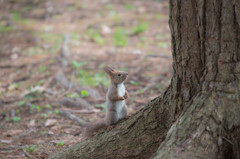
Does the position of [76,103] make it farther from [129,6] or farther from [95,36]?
[129,6]

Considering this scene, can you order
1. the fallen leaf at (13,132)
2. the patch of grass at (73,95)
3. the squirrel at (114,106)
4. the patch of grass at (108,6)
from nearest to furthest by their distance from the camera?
the squirrel at (114,106), the fallen leaf at (13,132), the patch of grass at (73,95), the patch of grass at (108,6)

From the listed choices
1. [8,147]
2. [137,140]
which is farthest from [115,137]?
[8,147]

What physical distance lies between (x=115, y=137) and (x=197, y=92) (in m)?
0.99

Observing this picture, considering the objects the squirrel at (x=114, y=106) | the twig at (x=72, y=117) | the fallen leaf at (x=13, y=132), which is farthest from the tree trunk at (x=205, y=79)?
the fallen leaf at (x=13, y=132)

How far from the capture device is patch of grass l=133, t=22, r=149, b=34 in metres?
9.12

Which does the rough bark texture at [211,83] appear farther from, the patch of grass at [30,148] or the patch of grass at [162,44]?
the patch of grass at [162,44]

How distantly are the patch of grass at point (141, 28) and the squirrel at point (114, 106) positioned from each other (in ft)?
17.7

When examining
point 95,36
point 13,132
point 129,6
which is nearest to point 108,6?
point 129,6

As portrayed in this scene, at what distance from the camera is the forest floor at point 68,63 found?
15.2ft

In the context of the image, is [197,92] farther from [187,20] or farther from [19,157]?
[19,157]

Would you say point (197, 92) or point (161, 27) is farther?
point (161, 27)

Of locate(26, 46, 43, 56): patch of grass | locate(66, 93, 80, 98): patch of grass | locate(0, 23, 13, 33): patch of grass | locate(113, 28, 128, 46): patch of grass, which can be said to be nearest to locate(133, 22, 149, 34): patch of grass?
locate(113, 28, 128, 46): patch of grass

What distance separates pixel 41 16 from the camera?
11.8 m

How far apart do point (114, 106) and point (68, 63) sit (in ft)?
12.8
